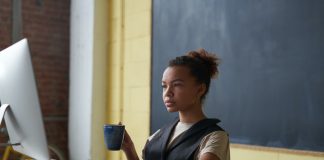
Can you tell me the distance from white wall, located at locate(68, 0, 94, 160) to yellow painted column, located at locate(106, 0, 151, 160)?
203 mm

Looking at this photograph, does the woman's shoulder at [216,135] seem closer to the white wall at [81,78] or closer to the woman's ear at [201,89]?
the woman's ear at [201,89]

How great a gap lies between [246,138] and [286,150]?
0.32 metres

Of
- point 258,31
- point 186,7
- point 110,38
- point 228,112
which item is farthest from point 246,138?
point 110,38

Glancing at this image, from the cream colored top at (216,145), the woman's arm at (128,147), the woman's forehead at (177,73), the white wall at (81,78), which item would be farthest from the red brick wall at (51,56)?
the cream colored top at (216,145)

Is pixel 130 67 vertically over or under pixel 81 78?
over

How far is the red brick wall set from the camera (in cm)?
438

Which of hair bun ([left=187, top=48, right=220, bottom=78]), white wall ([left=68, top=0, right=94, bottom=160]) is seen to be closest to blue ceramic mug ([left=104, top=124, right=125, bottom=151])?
hair bun ([left=187, top=48, right=220, bottom=78])

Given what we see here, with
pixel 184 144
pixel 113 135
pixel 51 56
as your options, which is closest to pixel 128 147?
pixel 113 135

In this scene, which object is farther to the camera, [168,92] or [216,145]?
[168,92]

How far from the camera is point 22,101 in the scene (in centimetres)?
142

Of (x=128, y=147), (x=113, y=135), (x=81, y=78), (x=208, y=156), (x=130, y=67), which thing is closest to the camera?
(x=208, y=156)

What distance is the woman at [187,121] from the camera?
1498mm

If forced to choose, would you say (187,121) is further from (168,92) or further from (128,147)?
(128,147)

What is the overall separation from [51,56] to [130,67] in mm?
1087
